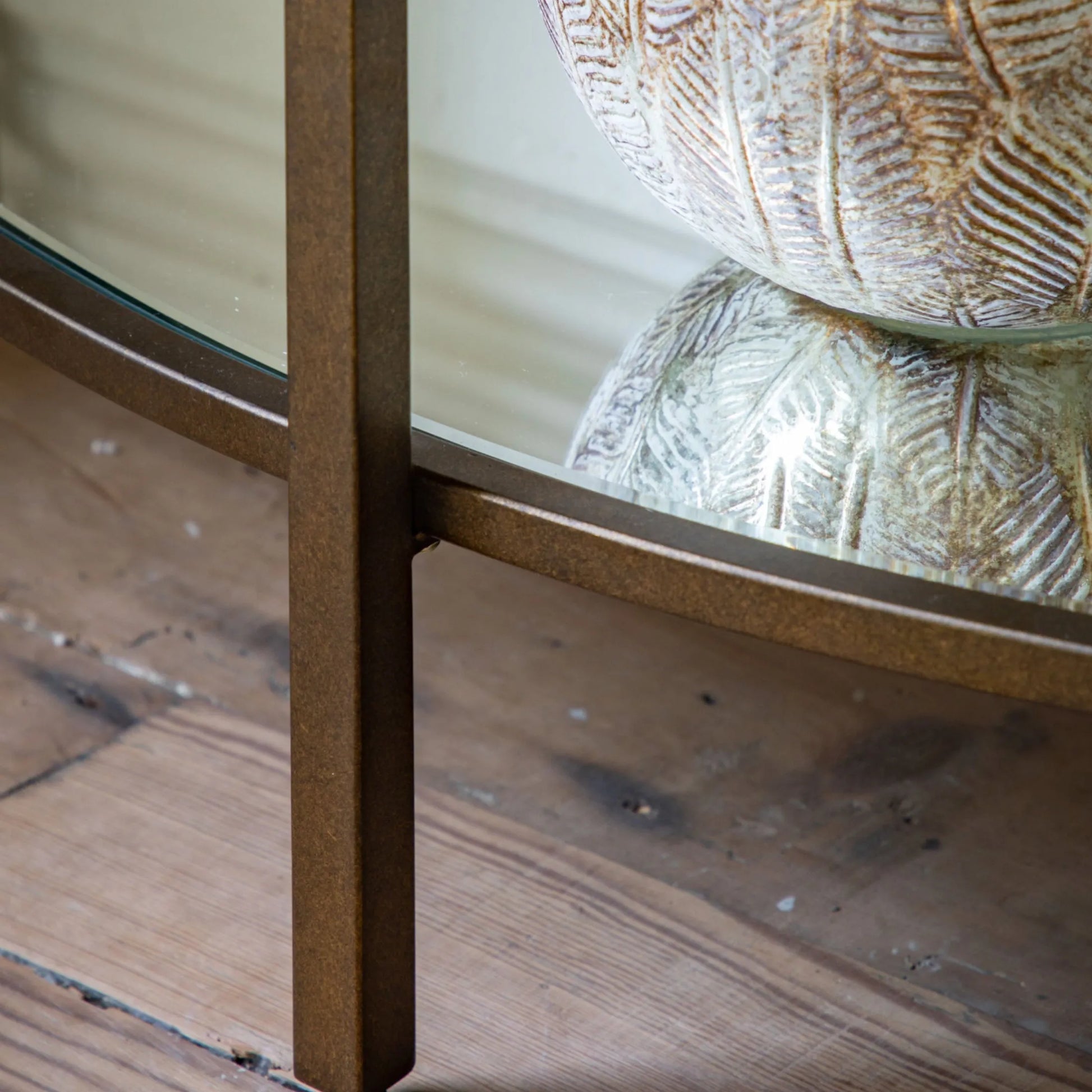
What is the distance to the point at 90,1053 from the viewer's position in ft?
1.67

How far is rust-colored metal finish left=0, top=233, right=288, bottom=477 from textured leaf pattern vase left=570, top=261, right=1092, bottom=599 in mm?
85

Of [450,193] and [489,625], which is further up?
[450,193]

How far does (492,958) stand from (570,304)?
238 mm

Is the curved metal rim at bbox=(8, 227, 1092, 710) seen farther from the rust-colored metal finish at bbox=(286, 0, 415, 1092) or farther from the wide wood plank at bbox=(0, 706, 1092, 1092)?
the wide wood plank at bbox=(0, 706, 1092, 1092)

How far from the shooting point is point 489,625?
2.52 feet

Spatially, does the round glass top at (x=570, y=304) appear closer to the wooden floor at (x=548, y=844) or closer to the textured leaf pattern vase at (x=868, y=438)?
the textured leaf pattern vase at (x=868, y=438)

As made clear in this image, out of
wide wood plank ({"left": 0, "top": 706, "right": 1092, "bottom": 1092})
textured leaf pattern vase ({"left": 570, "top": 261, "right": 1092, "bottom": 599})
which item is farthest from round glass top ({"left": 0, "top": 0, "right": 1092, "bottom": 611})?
wide wood plank ({"left": 0, "top": 706, "right": 1092, "bottom": 1092})

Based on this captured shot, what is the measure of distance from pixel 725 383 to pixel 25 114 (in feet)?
0.99

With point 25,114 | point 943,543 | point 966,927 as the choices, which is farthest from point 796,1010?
point 25,114

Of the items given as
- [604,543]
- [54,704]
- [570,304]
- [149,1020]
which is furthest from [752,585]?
[54,704]

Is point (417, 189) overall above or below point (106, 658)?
above

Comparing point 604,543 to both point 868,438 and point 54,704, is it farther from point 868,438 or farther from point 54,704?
point 54,704

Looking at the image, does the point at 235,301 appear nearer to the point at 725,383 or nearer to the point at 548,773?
the point at 725,383

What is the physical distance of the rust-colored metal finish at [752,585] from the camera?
331 mm
